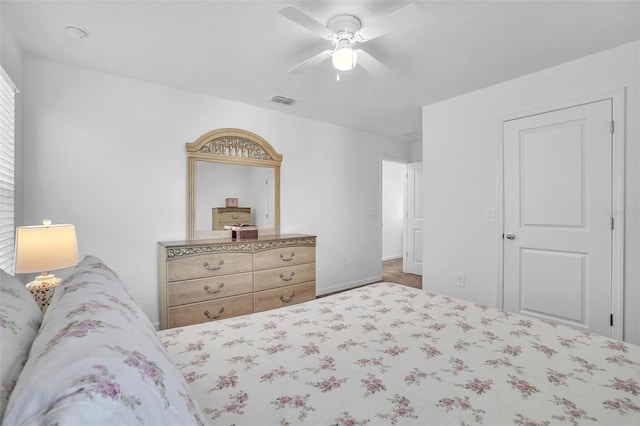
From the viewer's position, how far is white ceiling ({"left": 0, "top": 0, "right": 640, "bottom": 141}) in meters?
1.84

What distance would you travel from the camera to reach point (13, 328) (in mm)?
729

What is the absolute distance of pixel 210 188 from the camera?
3.32 metres

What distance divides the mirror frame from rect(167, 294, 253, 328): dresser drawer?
75cm

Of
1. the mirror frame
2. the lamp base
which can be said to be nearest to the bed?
the lamp base

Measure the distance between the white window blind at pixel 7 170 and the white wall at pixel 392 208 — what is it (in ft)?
20.2

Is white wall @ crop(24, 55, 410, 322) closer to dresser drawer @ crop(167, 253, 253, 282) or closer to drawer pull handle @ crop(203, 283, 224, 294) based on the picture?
dresser drawer @ crop(167, 253, 253, 282)

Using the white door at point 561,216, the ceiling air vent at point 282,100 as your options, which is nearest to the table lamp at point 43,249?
the ceiling air vent at point 282,100

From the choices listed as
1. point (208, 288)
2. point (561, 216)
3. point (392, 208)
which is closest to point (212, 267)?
point (208, 288)

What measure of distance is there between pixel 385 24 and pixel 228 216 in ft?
8.18

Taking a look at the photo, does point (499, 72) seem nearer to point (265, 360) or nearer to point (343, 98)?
point (343, 98)

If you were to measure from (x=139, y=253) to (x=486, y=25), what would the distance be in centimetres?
339

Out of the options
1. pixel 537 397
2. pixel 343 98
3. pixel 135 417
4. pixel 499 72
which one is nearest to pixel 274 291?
pixel 343 98

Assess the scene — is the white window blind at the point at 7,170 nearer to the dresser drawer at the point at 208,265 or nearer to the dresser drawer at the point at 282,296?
the dresser drawer at the point at 208,265

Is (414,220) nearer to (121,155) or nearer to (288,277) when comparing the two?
(288,277)
